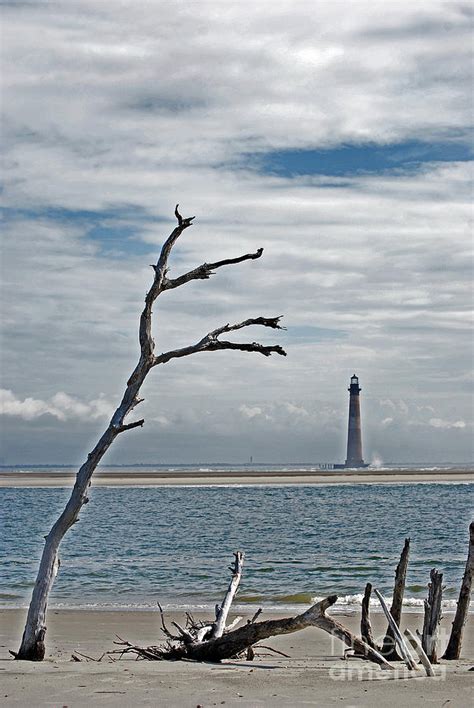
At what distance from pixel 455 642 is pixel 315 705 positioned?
5.13 meters

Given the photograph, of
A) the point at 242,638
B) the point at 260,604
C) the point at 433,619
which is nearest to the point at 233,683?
the point at 242,638

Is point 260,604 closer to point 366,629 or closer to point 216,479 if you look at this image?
point 366,629

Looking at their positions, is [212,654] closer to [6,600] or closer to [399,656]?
[399,656]

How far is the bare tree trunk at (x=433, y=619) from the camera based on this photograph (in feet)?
47.0

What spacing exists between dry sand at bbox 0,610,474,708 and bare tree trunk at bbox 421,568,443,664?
0.33 meters

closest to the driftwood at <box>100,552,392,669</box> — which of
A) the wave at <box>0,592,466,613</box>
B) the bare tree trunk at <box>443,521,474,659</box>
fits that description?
the bare tree trunk at <box>443,521,474,659</box>

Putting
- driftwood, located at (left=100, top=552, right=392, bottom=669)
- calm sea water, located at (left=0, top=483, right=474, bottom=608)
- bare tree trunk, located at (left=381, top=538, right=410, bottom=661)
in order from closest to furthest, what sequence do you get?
driftwood, located at (left=100, top=552, right=392, bottom=669), bare tree trunk, located at (left=381, top=538, right=410, bottom=661), calm sea water, located at (left=0, top=483, right=474, bottom=608)

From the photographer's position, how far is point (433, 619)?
47.8ft

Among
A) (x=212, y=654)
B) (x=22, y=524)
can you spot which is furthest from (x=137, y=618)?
(x=22, y=524)

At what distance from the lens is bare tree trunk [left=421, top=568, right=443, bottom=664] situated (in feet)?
47.0

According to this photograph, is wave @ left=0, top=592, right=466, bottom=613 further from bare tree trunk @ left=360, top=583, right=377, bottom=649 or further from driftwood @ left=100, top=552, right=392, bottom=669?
driftwood @ left=100, top=552, right=392, bottom=669

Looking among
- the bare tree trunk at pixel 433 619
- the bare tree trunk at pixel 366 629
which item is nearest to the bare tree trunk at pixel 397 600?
the bare tree trunk at pixel 366 629

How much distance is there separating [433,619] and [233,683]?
402 cm

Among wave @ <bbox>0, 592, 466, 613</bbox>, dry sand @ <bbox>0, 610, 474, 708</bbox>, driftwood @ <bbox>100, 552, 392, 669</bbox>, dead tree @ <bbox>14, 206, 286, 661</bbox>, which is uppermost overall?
dead tree @ <bbox>14, 206, 286, 661</bbox>
